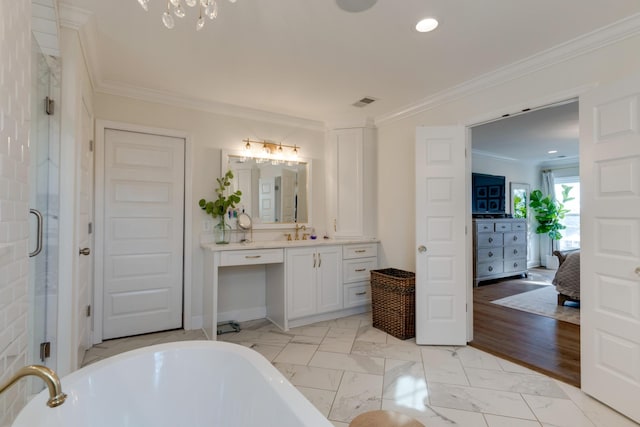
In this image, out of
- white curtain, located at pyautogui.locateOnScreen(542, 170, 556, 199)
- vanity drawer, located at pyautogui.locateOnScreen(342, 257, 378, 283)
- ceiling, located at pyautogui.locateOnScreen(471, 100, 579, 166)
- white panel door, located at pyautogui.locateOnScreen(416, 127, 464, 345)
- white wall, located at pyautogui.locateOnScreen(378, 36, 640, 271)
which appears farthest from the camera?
white curtain, located at pyautogui.locateOnScreen(542, 170, 556, 199)

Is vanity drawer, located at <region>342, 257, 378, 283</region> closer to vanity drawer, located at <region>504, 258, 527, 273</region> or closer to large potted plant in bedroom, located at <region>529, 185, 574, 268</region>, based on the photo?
vanity drawer, located at <region>504, 258, 527, 273</region>

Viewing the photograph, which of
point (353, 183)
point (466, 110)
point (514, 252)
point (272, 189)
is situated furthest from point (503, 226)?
point (272, 189)

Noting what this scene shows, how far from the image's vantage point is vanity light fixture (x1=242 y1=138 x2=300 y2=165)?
353 cm

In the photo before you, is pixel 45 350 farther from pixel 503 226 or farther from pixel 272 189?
pixel 503 226

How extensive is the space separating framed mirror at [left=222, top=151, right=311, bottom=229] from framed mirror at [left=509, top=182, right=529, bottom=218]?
189 inches

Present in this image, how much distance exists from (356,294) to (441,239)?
124 cm

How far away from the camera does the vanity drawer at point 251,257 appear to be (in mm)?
2873

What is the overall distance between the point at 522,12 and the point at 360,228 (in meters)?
2.47

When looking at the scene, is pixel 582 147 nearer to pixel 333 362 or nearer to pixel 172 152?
pixel 333 362

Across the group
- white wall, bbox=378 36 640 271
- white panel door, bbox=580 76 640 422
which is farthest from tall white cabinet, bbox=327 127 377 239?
white panel door, bbox=580 76 640 422

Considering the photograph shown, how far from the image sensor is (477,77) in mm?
2711

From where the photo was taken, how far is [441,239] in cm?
282

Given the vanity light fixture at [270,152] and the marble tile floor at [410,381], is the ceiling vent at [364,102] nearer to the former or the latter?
the vanity light fixture at [270,152]

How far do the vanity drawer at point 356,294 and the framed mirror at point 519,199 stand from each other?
14.3 feet
